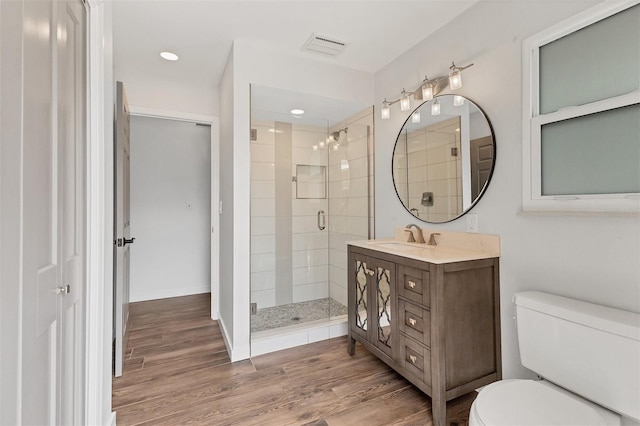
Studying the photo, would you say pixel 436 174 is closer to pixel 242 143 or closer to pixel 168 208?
pixel 242 143

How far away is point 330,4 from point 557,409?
7.93 ft

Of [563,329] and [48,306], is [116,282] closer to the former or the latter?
[48,306]

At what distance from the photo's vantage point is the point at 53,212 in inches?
39.7

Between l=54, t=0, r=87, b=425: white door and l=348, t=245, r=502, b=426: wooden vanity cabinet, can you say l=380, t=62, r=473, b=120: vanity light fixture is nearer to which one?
l=348, t=245, r=502, b=426: wooden vanity cabinet

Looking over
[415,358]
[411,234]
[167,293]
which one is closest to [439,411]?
[415,358]

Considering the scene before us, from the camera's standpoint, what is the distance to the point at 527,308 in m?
1.48

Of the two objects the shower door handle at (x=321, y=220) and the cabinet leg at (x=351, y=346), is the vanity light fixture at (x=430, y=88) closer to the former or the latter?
the shower door handle at (x=321, y=220)

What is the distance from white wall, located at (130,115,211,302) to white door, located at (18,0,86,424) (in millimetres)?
2742

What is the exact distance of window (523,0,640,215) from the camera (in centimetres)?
130

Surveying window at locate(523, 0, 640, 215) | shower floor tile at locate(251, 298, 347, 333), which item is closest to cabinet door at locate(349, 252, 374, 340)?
shower floor tile at locate(251, 298, 347, 333)

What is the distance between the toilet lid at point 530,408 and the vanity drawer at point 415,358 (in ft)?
1.39

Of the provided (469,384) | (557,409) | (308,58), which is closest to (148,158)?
(308,58)

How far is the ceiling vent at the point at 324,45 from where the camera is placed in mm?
2338

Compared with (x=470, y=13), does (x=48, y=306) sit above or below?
below
